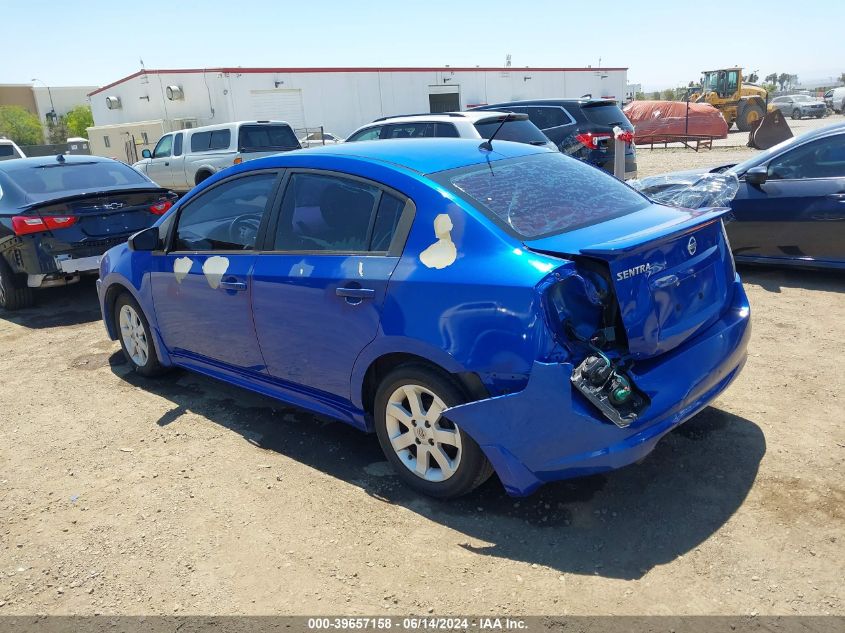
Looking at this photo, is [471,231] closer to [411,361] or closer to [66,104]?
[411,361]

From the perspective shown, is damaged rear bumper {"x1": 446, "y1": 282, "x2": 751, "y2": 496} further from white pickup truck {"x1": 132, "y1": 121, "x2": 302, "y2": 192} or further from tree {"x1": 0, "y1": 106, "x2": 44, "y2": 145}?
tree {"x1": 0, "y1": 106, "x2": 44, "y2": 145}

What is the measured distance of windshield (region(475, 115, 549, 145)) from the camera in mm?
9852

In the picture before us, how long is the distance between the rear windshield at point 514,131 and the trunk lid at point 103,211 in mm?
4706

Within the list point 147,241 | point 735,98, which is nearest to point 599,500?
point 147,241

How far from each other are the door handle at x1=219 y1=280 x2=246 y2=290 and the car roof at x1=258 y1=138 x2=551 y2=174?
72cm

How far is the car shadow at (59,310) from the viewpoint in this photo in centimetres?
724

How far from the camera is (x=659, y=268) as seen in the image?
2.99 metres

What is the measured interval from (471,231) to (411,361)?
2.21ft

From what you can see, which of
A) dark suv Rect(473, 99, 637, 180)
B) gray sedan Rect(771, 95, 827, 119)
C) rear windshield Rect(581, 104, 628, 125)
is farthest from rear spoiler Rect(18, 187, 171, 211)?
gray sedan Rect(771, 95, 827, 119)

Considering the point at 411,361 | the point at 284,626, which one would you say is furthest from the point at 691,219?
the point at 284,626

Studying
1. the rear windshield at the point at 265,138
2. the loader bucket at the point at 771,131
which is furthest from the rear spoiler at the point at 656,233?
the loader bucket at the point at 771,131

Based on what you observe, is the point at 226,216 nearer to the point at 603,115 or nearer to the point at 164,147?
the point at 603,115

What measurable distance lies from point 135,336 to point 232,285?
1.67 m

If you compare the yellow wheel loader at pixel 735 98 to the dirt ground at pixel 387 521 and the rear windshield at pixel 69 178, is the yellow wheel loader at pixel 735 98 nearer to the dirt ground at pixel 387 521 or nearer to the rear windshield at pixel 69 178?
the rear windshield at pixel 69 178
